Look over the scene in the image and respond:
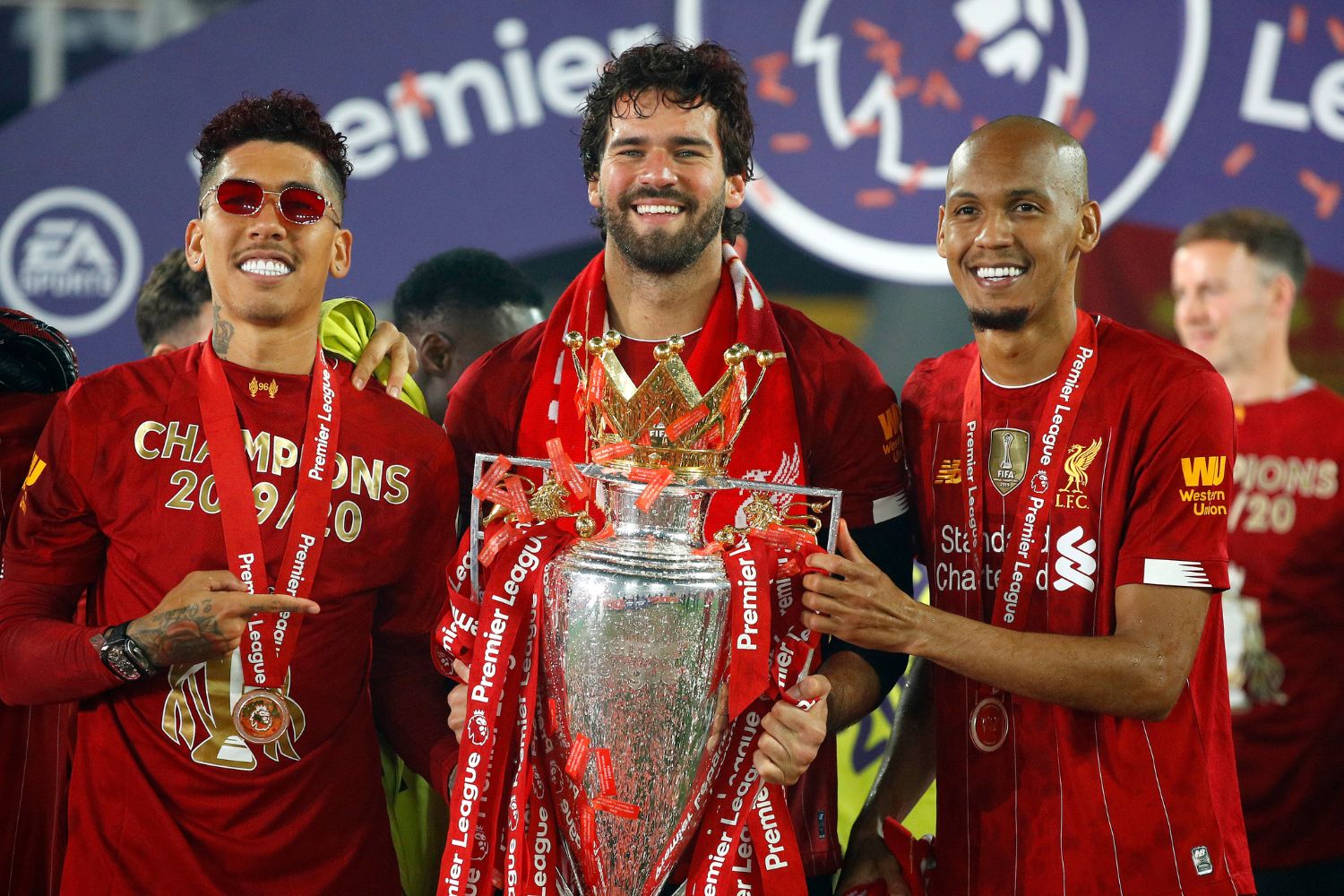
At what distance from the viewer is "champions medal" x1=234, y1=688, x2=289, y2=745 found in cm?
220

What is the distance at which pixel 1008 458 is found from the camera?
7.80 ft

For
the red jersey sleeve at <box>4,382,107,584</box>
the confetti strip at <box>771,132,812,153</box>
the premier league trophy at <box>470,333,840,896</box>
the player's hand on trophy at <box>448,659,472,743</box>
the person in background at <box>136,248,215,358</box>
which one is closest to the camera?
the premier league trophy at <box>470,333,840,896</box>

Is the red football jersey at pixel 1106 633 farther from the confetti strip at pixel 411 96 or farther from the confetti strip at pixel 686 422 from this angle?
the confetti strip at pixel 411 96

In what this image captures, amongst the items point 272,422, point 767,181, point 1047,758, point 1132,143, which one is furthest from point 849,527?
point 1132,143

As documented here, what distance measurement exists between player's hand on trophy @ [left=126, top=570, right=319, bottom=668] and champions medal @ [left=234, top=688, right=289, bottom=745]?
0.50 feet

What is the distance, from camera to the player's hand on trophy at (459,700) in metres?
2.11

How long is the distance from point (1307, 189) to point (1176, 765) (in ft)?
9.40

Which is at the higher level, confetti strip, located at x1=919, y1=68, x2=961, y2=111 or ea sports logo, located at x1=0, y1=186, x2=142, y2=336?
confetti strip, located at x1=919, y1=68, x2=961, y2=111

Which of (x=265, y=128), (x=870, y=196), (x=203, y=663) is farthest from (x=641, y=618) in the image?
(x=870, y=196)

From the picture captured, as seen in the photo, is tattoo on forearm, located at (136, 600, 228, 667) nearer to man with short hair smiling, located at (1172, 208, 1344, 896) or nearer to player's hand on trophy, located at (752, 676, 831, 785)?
player's hand on trophy, located at (752, 676, 831, 785)

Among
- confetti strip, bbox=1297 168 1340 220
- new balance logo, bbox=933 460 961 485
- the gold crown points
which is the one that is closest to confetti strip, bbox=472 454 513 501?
the gold crown points

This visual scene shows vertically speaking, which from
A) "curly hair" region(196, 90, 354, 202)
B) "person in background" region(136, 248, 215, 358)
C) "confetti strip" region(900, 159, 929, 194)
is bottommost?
"person in background" region(136, 248, 215, 358)

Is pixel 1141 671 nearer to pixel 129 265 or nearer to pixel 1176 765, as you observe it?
pixel 1176 765

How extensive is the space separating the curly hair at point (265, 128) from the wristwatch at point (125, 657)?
78cm
